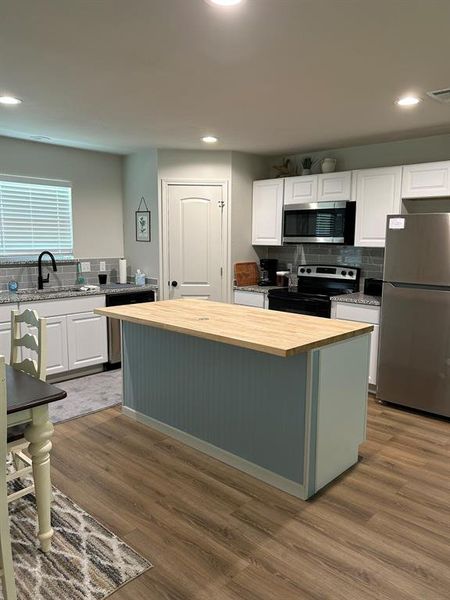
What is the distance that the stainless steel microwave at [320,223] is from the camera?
4312mm

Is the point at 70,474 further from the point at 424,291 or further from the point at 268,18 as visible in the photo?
the point at 424,291

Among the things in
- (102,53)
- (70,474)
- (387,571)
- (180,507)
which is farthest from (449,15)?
(70,474)

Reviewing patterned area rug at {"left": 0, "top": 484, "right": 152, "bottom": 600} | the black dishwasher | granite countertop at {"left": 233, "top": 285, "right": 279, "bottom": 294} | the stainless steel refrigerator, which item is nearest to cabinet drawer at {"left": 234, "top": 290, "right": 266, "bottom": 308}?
granite countertop at {"left": 233, "top": 285, "right": 279, "bottom": 294}

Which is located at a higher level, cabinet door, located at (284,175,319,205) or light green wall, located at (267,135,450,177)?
light green wall, located at (267,135,450,177)

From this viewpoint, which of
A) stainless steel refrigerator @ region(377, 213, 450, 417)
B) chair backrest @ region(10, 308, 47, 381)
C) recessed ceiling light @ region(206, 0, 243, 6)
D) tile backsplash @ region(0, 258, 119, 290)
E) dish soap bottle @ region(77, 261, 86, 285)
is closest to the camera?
recessed ceiling light @ region(206, 0, 243, 6)

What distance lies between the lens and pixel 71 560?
6.38ft

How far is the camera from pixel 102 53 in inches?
89.2

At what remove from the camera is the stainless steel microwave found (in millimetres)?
4312

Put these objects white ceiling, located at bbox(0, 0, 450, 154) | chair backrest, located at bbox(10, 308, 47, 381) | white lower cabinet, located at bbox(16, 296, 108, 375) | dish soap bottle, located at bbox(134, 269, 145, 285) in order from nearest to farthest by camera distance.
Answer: white ceiling, located at bbox(0, 0, 450, 154) → chair backrest, located at bbox(10, 308, 47, 381) → white lower cabinet, located at bbox(16, 296, 108, 375) → dish soap bottle, located at bbox(134, 269, 145, 285)

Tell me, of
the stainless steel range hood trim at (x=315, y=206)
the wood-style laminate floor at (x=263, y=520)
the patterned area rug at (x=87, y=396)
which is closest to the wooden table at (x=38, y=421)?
the wood-style laminate floor at (x=263, y=520)

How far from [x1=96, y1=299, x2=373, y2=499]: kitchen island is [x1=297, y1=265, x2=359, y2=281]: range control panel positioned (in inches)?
73.1

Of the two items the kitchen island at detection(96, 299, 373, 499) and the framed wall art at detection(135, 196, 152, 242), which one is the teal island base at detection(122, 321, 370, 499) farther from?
the framed wall art at detection(135, 196, 152, 242)

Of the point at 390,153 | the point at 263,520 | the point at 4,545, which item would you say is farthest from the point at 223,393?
the point at 390,153

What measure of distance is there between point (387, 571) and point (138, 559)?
1.10 m
